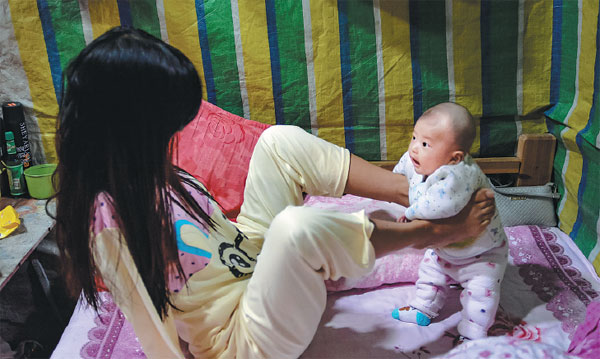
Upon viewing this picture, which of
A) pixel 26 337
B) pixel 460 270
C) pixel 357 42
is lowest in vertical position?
pixel 26 337

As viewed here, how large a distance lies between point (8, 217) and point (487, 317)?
1.35 m

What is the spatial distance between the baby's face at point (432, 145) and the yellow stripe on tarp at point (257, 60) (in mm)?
737

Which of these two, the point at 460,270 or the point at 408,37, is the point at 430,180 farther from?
the point at 408,37

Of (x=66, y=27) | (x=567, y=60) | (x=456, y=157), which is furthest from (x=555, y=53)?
(x=66, y=27)

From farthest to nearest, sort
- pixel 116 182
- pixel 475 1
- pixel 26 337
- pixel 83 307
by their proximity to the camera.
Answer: pixel 475 1
pixel 26 337
pixel 83 307
pixel 116 182

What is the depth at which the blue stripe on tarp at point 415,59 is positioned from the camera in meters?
1.68

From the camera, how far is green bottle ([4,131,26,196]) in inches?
67.9

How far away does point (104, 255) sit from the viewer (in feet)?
3.01

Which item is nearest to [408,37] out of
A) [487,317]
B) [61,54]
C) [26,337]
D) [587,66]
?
[587,66]

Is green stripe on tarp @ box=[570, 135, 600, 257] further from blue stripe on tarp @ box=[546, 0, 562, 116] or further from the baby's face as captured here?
the baby's face

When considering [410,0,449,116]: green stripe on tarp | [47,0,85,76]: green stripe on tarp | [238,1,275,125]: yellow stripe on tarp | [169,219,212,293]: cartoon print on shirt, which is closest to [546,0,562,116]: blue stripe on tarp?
[410,0,449,116]: green stripe on tarp

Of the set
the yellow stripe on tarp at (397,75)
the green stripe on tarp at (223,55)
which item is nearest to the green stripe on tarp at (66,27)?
the green stripe on tarp at (223,55)

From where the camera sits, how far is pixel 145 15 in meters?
1.71

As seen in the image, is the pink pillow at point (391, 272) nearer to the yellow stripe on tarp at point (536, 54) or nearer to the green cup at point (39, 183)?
the yellow stripe on tarp at point (536, 54)
